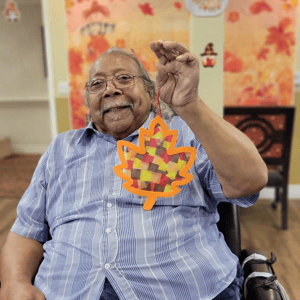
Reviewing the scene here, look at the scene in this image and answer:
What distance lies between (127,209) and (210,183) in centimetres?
28

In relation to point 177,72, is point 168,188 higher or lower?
lower

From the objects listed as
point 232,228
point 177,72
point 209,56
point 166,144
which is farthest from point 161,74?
point 209,56

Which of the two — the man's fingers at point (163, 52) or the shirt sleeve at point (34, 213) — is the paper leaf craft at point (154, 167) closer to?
the man's fingers at point (163, 52)

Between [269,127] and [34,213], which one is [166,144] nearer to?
[34,213]

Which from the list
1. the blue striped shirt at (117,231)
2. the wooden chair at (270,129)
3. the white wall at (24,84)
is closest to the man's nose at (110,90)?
the blue striped shirt at (117,231)

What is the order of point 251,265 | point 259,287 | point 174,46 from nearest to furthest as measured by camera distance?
point 174,46 < point 259,287 < point 251,265

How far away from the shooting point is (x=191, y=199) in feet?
3.12

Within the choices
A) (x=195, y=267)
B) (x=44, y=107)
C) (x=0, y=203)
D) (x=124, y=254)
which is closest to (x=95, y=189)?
(x=124, y=254)

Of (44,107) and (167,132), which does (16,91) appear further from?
(167,132)

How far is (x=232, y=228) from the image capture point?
1.07 m

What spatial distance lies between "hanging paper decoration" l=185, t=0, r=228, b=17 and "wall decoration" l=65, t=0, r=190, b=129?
17.9 inches

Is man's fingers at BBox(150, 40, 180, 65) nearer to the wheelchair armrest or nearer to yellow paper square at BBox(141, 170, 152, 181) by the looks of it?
yellow paper square at BBox(141, 170, 152, 181)

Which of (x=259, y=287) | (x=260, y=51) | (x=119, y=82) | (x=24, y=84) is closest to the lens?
(x=259, y=287)

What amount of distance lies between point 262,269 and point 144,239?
0.39 metres
